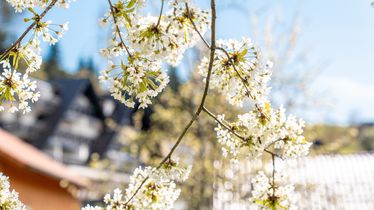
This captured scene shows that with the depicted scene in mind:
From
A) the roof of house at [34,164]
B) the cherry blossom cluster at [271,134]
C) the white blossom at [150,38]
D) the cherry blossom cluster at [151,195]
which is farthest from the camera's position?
the roof of house at [34,164]

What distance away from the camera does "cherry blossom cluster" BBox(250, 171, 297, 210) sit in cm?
187

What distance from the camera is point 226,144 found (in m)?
1.91

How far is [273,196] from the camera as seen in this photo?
1.88 m

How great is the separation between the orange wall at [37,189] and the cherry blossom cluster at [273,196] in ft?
31.1

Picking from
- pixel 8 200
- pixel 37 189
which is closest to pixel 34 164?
pixel 37 189

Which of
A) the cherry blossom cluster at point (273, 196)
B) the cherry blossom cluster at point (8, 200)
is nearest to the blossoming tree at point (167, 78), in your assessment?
the cherry blossom cluster at point (273, 196)

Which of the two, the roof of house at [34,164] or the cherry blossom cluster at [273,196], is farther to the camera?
the roof of house at [34,164]

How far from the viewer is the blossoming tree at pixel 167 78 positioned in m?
1.74

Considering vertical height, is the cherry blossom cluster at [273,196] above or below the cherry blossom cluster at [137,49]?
below

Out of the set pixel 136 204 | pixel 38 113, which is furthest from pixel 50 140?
pixel 136 204

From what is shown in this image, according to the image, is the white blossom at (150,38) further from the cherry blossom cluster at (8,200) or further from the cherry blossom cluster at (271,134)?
the cherry blossom cluster at (8,200)

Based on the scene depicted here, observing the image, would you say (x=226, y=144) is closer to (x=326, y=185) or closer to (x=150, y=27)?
(x=150, y=27)

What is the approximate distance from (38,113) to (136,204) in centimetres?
2888

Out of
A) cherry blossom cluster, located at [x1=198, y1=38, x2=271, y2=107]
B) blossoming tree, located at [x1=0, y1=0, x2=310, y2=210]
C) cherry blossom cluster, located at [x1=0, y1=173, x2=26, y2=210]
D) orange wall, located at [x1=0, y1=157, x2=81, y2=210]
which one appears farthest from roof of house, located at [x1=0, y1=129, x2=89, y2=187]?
cherry blossom cluster, located at [x1=198, y1=38, x2=271, y2=107]
